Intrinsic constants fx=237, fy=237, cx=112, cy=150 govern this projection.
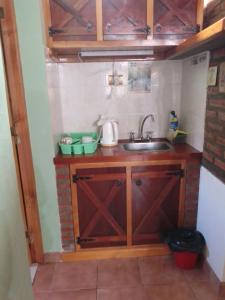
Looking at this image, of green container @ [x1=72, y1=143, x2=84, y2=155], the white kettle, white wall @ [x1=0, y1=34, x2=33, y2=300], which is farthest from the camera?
the white kettle

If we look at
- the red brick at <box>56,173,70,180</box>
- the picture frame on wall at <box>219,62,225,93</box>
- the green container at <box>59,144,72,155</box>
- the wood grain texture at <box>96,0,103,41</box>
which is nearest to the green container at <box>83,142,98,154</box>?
the green container at <box>59,144,72,155</box>

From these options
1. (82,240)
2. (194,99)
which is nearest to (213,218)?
(194,99)

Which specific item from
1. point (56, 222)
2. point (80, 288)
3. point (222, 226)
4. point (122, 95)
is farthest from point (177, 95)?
point (80, 288)

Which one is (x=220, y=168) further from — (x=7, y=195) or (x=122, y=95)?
(x=7, y=195)

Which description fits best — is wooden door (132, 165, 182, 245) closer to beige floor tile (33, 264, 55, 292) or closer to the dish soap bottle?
the dish soap bottle

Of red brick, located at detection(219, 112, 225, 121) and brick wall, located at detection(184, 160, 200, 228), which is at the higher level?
red brick, located at detection(219, 112, 225, 121)

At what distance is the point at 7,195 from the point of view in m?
0.89

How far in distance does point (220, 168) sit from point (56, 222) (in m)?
1.30

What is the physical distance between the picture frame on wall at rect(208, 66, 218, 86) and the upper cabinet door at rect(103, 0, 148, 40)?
1.79 ft

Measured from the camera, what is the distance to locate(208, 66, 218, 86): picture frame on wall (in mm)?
1540

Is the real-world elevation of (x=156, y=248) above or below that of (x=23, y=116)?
below

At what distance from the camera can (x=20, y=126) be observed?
167 centimetres

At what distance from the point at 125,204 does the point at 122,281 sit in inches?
22.3

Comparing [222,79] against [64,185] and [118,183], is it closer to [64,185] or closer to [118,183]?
[118,183]
